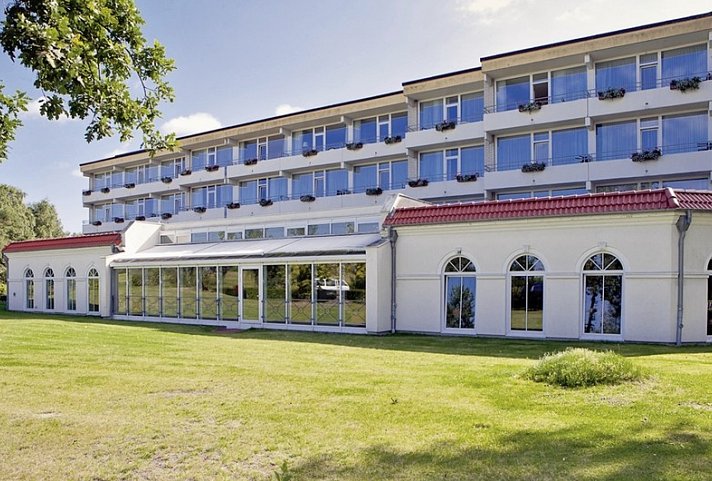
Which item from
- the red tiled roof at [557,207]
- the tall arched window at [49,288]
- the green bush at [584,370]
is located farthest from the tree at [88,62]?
the tall arched window at [49,288]

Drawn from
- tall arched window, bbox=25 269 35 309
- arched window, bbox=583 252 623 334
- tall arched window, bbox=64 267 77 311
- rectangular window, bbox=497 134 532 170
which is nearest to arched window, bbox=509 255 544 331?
arched window, bbox=583 252 623 334

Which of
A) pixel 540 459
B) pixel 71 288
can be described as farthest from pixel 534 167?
pixel 540 459

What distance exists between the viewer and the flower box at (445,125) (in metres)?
30.2

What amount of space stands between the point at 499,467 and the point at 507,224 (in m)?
12.2

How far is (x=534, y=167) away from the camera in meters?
27.4

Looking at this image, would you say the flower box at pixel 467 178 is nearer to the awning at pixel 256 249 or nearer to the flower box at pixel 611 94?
the flower box at pixel 611 94

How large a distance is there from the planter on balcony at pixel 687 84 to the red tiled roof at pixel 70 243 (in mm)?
24525

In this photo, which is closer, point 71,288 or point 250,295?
point 250,295

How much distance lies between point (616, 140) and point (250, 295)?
17254mm

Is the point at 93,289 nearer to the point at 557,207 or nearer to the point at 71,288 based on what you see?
the point at 71,288

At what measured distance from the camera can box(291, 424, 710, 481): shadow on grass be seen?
5148 millimetres

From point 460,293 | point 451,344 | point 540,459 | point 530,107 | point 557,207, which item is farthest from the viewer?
point 530,107

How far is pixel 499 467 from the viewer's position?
17.6 ft

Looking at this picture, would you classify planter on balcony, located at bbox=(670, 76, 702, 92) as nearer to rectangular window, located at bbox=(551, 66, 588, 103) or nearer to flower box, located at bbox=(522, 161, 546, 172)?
rectangular window, located at bbox=(551, 66, 588, 103)
